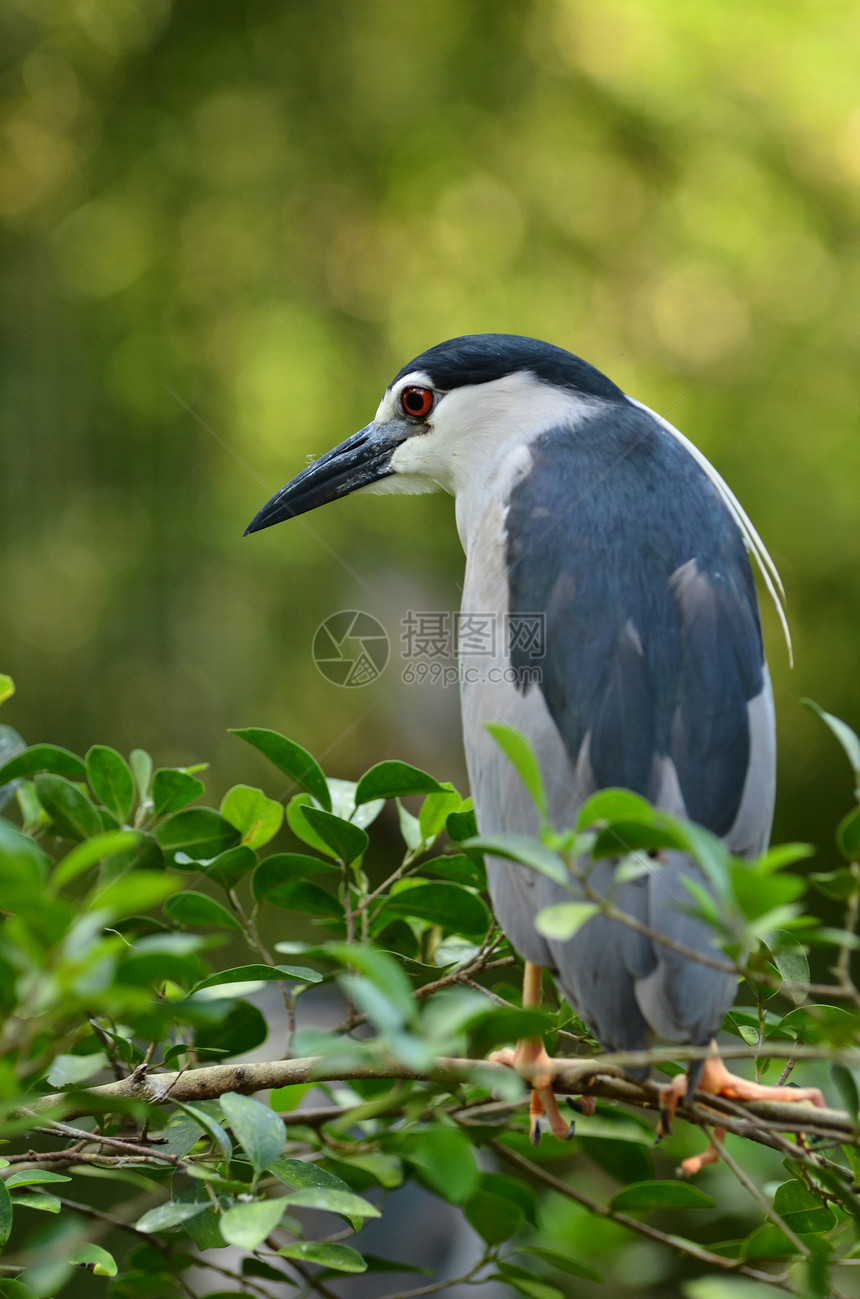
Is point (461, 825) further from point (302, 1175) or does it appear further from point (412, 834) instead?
point (302, 1175)

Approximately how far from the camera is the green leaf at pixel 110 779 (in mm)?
721

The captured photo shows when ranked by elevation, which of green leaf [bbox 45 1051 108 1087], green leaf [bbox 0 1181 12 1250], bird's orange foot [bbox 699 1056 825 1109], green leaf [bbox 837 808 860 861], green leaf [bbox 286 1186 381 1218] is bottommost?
green leaf [bbox 45 1051 108 1087]

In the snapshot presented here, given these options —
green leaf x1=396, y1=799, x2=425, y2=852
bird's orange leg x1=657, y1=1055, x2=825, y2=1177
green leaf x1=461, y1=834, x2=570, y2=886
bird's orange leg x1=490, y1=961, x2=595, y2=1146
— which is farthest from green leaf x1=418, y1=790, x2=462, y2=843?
green leaf x1=461, y1=834, x2=570, y2=886

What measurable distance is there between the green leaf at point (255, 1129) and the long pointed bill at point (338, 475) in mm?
620

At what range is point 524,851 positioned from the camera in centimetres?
39

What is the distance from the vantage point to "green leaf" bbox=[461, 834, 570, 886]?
0.39 metres

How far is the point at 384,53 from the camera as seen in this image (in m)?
2.78

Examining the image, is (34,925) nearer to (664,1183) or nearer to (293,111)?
(664,1183)

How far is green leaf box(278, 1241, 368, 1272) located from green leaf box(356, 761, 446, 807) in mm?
248

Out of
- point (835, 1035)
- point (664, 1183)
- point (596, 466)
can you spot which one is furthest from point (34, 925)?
point (596, 466)

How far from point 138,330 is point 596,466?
91.2 inches

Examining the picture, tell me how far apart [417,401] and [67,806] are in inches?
20.0

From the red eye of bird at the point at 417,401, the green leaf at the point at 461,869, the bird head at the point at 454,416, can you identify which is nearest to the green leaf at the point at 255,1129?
the green leaf at the point at 461,869

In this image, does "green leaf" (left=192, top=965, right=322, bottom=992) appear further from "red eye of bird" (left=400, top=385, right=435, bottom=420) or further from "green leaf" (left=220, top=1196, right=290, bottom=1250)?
"red eye of bird" (left=400, top=385, right=435, bottom=420)
